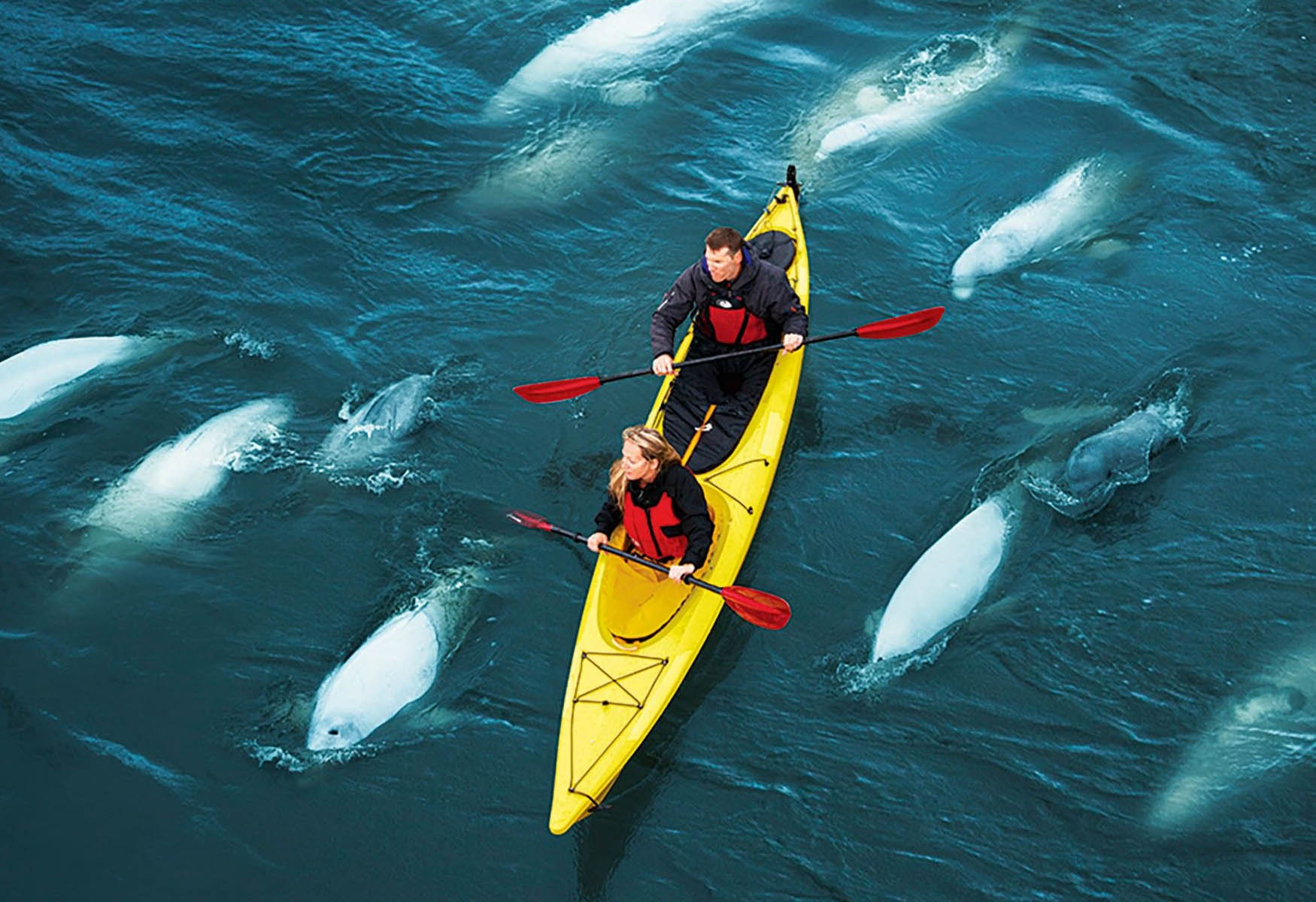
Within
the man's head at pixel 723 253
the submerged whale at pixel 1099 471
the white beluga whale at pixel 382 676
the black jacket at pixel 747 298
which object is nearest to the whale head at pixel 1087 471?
the submerged whale at pixel 1099 471

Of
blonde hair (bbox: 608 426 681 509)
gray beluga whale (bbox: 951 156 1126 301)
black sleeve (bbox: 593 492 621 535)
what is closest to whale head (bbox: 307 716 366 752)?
black sleeve (bbox: 593 492 621 535)

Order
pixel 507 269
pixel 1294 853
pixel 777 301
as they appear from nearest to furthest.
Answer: pixel 1294 853 < pixel 777 301 < pixel 507 269

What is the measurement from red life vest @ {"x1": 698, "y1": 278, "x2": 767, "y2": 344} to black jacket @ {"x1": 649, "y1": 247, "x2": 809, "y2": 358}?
0.12ft

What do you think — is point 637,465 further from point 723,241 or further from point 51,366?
point 51,366

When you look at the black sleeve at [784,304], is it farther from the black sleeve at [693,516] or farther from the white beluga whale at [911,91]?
the white beluga whale at [911,91]

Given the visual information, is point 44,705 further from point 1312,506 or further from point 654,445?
point 1312,506

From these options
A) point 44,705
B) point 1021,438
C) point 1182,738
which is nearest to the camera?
point 1182,738

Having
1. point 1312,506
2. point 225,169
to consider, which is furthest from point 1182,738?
point 225,169

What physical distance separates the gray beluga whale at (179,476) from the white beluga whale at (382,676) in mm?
2111

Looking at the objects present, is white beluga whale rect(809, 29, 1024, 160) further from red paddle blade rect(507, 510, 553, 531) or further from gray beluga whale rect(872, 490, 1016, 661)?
red paddle blade rect(507, 510, 553, 531)

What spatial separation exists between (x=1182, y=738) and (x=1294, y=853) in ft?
2.82

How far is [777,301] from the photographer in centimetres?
850

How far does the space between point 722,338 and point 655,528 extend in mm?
1986

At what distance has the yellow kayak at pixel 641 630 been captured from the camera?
696 cm
